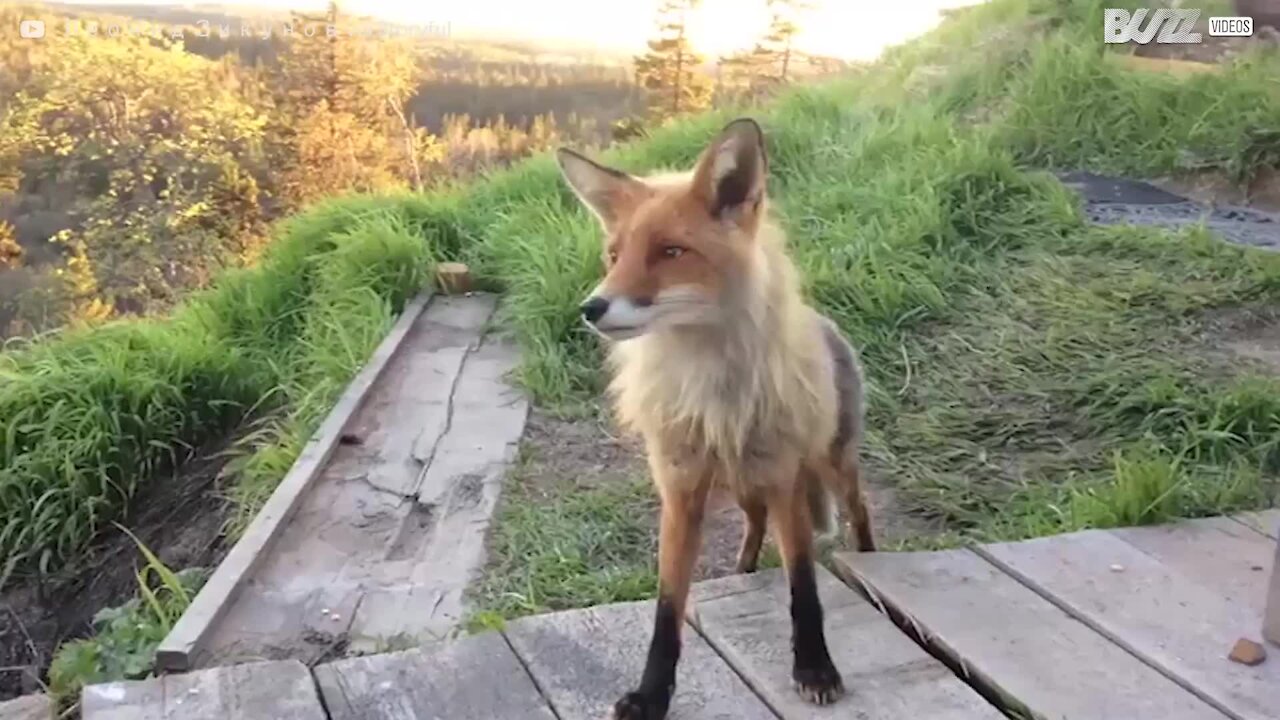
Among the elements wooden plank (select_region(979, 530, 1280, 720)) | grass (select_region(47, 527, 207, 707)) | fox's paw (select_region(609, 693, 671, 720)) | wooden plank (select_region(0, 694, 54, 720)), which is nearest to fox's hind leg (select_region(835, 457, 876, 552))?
wooden plank (select_region(979, 530, 1280, 720))

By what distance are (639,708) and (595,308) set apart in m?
0.62

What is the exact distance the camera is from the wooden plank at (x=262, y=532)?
2.20 meters

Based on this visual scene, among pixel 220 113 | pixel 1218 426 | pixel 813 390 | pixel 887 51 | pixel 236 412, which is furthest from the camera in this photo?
pixel 887 51

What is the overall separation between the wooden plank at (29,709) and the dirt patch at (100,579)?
73 cm

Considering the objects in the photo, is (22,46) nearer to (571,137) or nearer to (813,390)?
(571,137)

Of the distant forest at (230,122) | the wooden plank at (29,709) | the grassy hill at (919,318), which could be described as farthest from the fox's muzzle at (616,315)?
the distant forest at (230,122)

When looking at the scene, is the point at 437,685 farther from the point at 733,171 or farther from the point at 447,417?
the point at 447,417

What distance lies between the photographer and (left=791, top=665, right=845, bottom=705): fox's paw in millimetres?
1842

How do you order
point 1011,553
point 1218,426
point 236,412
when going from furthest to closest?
point 236,412
point 1218,426
point 1011,553

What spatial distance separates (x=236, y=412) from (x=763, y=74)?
312 centimetres

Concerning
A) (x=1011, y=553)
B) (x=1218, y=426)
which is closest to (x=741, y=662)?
(x=1011, y=553)

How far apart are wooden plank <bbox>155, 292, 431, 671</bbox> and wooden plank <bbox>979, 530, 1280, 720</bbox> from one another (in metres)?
1.54

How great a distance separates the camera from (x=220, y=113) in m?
5.07

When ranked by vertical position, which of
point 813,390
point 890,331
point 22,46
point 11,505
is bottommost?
point 11,505
